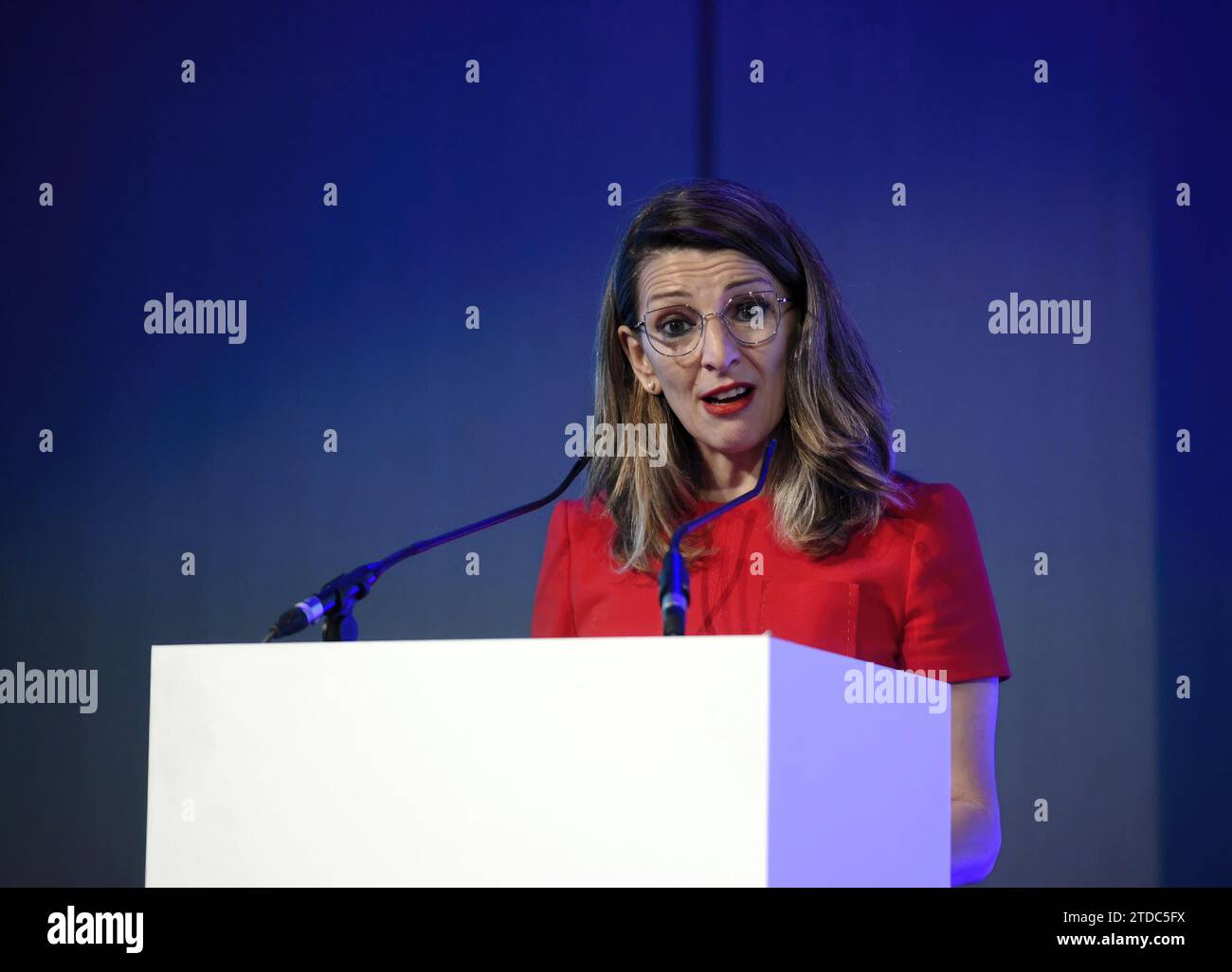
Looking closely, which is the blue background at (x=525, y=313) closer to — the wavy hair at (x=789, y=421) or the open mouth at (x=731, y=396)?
the wavy hair at (x=789, y=421)

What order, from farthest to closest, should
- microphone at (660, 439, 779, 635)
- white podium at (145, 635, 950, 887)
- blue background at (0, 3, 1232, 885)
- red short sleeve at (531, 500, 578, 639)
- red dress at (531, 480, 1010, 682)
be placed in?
blue background at (0, 3, 1232, 885)
red short sleeve at (531, 500, 578, 639)
red dress at (531, 480, 1010, 682)
microphone at (660, 439, 779, 635)
white podium at (145, 635, 950, 887)

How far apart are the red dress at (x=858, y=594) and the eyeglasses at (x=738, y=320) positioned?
0.64 feet

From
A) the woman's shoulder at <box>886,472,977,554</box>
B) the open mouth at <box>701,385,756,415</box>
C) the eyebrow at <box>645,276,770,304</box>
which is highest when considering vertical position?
the eyebrow at <box>645,276,770,304</box>

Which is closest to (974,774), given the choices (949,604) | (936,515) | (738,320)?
(949,604)

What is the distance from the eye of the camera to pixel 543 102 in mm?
2811

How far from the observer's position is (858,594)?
160 cm

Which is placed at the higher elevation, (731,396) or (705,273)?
(705,273)

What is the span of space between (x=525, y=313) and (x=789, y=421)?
1149mm

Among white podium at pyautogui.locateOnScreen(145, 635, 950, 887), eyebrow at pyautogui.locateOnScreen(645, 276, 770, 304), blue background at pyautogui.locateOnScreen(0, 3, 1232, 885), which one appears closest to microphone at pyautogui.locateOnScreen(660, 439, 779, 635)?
white podium at pyautogui.locateOnScreen(145, 635, 950, 887)

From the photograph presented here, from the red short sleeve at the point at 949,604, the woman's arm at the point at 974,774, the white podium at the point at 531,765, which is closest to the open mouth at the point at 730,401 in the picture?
the red short sleeve at the point at 949,604

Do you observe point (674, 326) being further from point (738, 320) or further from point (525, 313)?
point (525, 313)

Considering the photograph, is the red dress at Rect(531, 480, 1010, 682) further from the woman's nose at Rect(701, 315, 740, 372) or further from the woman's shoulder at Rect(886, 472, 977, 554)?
the woman's nose at Rect(701, 315, 740, 372)

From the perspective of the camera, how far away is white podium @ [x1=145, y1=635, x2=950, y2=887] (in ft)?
2.86
